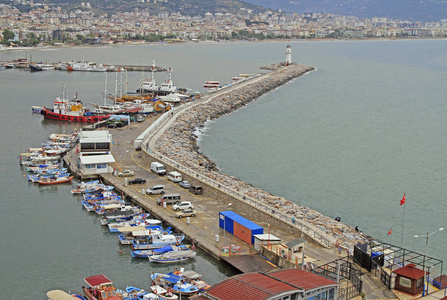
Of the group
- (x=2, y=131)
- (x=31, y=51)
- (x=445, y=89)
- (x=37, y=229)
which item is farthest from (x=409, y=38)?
(x=37, y=229)

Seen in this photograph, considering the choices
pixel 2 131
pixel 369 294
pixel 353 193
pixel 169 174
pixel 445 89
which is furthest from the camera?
pixel 445 89

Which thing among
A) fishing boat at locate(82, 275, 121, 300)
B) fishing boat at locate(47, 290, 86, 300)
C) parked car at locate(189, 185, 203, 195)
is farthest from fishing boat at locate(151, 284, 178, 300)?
parked car at locate(189, 185, 203, 195)

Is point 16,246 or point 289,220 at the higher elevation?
point 289,220

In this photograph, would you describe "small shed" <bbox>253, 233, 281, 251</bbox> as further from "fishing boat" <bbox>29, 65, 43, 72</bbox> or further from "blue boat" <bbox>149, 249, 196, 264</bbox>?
"fishing boat" <bbox>29, 65, 43, 72</bbox>

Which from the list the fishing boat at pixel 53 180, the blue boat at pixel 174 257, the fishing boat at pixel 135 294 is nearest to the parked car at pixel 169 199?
the blue boat at pixel 174 257

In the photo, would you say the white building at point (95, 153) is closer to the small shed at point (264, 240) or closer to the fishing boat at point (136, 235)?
the fishing boat at point (136, 235)

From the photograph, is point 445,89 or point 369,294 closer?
point 369,294

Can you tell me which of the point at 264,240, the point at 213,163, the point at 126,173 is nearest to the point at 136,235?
the point at 264,240

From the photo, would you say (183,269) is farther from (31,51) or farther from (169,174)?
(31,51)
